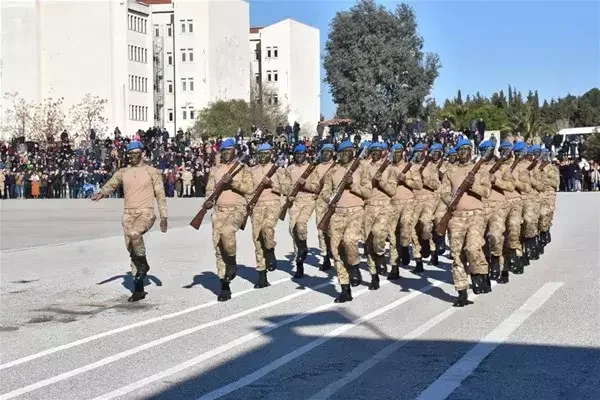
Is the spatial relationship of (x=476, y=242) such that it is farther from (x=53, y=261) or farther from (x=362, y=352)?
(x=53, y=261)

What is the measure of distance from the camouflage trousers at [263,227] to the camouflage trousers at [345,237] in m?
2.09

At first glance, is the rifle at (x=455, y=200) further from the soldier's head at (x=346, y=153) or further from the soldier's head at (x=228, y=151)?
the soldier's head at (x=228, y=151)

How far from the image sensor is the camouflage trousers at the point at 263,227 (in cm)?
1535

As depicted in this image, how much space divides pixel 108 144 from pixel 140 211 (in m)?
40.8

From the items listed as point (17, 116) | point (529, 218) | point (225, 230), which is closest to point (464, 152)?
point (225, 230)

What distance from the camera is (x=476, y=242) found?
12.9 m

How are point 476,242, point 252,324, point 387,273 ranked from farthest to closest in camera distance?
point 387,273
point 476,242
point 252,324

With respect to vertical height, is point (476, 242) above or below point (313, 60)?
below

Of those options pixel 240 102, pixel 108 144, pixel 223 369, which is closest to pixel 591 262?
pixel 223 369

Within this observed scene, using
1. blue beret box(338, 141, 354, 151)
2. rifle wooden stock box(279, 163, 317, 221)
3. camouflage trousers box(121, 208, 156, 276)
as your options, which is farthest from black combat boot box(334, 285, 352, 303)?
camouflage trousers box(121, 208, 156, 276)

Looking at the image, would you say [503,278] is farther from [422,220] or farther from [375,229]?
[422,220]

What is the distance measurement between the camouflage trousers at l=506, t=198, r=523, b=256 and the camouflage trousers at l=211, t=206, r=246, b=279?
457 cm

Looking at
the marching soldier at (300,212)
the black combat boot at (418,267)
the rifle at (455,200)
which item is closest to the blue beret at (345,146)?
the rifle at (455,200)

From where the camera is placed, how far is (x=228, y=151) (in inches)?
565
